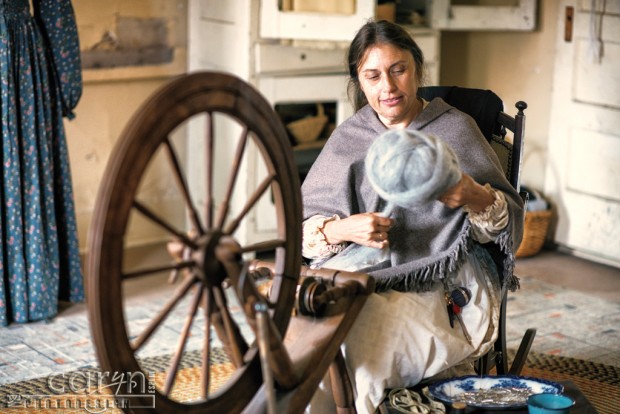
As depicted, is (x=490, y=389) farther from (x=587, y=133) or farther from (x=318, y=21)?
(x=587, y=133)

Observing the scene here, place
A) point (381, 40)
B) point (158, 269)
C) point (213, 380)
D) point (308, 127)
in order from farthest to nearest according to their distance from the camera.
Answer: point (308, 127)
point (213, 380)
point (381, 40)
point (158, 269)

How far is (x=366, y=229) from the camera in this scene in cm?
220

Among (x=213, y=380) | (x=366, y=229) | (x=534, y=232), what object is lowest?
(x=213, y=380)

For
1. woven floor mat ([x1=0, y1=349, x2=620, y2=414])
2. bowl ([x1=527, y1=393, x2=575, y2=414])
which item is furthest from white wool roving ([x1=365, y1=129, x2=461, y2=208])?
woven floor mat ([x1=0, y1=349, x2=620, y2=414])

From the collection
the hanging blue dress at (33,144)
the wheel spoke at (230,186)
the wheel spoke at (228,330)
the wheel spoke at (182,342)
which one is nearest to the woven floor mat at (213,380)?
the hanging blue dress at (33,144)

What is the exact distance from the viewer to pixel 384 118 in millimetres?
2469

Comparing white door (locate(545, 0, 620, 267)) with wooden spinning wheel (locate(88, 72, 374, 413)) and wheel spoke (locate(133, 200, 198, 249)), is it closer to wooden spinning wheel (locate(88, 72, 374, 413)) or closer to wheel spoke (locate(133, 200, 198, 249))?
wooden spinning wheel (locate(88, 72, 374, 413))

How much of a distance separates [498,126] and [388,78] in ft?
1.74

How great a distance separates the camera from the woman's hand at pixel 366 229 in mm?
2197

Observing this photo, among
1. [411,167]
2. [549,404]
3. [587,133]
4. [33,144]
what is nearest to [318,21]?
[33,144]

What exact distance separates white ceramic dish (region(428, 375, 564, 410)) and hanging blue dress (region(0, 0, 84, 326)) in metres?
2.04

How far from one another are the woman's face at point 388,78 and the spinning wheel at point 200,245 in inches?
20.7

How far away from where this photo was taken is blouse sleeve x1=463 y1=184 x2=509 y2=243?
87.5 inches

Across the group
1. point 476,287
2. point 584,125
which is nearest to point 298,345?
point 476,287
